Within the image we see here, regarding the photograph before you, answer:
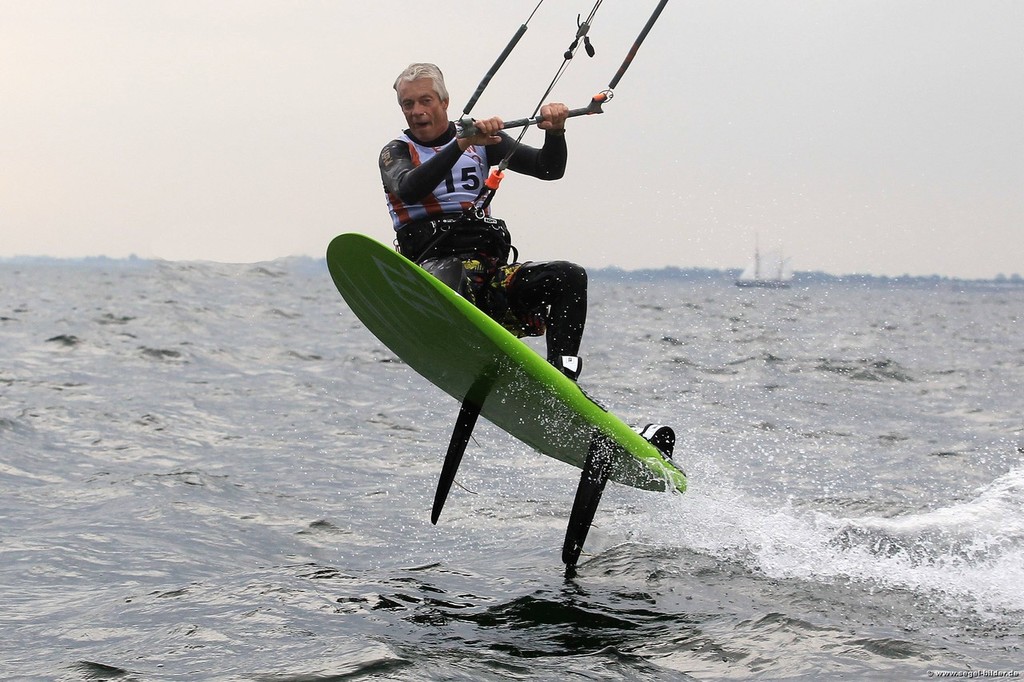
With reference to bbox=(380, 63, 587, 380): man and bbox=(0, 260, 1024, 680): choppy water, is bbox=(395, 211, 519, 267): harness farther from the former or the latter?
bbox=(0, 260, 1024, 680): choppy water

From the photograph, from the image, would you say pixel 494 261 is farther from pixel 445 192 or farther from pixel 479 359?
pixel 479 359

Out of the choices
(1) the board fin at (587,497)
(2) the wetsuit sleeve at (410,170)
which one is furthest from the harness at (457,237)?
(1) the board fin at (587,497)

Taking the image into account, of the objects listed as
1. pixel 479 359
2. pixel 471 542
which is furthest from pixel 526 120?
pixel 471 542

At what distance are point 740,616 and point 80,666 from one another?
2.73 meters

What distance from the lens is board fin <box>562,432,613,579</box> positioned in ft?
16.8

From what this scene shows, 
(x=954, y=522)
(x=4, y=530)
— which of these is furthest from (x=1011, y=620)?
(x=4, y=530)

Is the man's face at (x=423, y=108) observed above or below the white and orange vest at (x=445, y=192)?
above

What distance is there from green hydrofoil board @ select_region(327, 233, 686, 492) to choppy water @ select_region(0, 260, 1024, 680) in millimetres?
633

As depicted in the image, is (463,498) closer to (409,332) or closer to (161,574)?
(409,332)

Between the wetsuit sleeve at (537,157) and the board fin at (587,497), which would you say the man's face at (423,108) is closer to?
the wetsuit sleeve at (537,157)

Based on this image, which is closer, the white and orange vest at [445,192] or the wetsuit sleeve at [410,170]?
the wetsuit sleeve at [410,170]

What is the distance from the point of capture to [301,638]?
409 centimetres

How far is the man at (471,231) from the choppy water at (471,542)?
53.0 inches

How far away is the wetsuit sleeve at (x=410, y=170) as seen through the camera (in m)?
4.92
